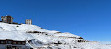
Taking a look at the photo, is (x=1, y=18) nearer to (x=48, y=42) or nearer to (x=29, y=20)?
(x=29, y=20)

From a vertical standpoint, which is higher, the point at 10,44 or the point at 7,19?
the point at 7,19

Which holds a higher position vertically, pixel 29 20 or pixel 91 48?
pixel 29 20

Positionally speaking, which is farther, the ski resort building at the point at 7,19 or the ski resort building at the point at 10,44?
the ski resort building at the point at 7,19

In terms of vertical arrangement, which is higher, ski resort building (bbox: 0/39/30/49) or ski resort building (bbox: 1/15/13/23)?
ski resort building (bbox: 1/15/13/23)

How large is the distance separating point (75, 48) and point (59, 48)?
9.29 metres

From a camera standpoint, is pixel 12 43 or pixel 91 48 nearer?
pixel 12 43

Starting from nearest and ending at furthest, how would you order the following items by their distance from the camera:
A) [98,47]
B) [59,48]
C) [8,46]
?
[8,46]
[59,48]
[98,47]

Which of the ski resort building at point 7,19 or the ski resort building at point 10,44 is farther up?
the ski resort building at point 7,19

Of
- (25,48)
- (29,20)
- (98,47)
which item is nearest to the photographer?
(25,48)

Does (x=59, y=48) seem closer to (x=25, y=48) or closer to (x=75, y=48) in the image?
(x=75, y=48)

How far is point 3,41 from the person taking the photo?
4744 cm

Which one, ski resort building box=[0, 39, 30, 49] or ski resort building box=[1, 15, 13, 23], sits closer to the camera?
ski resort building box=[0, 39, 30, 49]

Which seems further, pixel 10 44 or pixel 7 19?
pixel 7 19

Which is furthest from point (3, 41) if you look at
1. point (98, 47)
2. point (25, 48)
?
point (98, 47)
